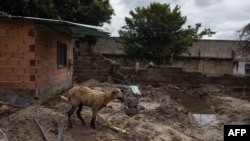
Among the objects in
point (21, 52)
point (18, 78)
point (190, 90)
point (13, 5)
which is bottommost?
point (190, 90)

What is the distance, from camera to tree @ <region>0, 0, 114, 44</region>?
42.6ft

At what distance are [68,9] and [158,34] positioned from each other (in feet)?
23.8

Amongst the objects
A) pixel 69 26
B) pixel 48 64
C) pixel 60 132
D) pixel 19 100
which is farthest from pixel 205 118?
pixel 19 100

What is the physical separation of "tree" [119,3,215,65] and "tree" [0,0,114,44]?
3.08 metres

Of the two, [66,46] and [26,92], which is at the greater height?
[66,46]

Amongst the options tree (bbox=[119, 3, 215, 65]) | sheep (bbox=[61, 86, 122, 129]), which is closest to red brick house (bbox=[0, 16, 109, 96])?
sheep (bbox=[61, 86, 122, 129])

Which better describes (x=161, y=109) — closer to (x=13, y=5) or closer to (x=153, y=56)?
(x=13, y=5)

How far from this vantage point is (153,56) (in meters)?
22.2

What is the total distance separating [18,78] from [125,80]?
9.24 metres

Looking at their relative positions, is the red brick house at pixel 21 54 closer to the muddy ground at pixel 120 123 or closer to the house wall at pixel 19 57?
the house wall at pixel 19 57

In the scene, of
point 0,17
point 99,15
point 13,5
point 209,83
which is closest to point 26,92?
point 0,17

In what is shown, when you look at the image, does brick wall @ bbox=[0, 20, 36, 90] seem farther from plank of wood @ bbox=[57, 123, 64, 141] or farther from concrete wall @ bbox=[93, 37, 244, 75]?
concrete wall @ bbox=[93, 37, 244, 75]

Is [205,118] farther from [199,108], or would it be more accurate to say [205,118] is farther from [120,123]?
[120,123]

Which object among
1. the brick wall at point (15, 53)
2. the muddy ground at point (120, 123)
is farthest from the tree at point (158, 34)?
the brick wall at point (15, 53)
